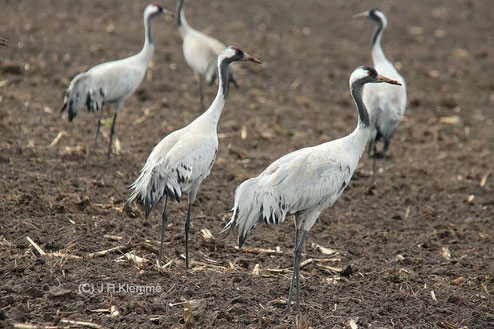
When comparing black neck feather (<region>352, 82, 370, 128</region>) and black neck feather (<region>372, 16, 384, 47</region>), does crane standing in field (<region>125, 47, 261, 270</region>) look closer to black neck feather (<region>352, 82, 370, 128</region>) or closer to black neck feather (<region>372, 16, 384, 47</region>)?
black neck feather (<region>352, 82, 370, 128</region>)

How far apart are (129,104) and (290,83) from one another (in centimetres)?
330

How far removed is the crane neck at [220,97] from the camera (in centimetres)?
600

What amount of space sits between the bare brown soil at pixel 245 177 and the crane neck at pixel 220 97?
1201mm

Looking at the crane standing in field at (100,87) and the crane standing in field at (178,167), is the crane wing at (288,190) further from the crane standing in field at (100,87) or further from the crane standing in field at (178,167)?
the crane standing in field at (100,87)

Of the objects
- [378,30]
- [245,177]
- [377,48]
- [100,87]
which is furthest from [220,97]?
[378,30]

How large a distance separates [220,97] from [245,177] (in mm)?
1952

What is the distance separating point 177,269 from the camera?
17.7 feet

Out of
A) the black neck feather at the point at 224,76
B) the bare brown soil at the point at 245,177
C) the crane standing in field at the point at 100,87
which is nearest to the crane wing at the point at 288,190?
the bare brown soil at the point at 245,177

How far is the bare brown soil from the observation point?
4891mm

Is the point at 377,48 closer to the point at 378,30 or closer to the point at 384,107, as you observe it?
the point at 378,30

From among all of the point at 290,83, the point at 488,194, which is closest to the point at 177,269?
the point at 488,194

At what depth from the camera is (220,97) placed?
605cm

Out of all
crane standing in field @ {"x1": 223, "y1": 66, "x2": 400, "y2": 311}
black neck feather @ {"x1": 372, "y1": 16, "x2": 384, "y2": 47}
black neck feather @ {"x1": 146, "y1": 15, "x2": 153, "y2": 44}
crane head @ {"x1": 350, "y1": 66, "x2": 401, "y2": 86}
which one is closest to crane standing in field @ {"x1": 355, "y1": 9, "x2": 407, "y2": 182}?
black neck feather @ {"x1": 372, "y1": 16, "x2": 384, "y2": 47}

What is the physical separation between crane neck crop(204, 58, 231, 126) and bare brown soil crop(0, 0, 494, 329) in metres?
1.20
